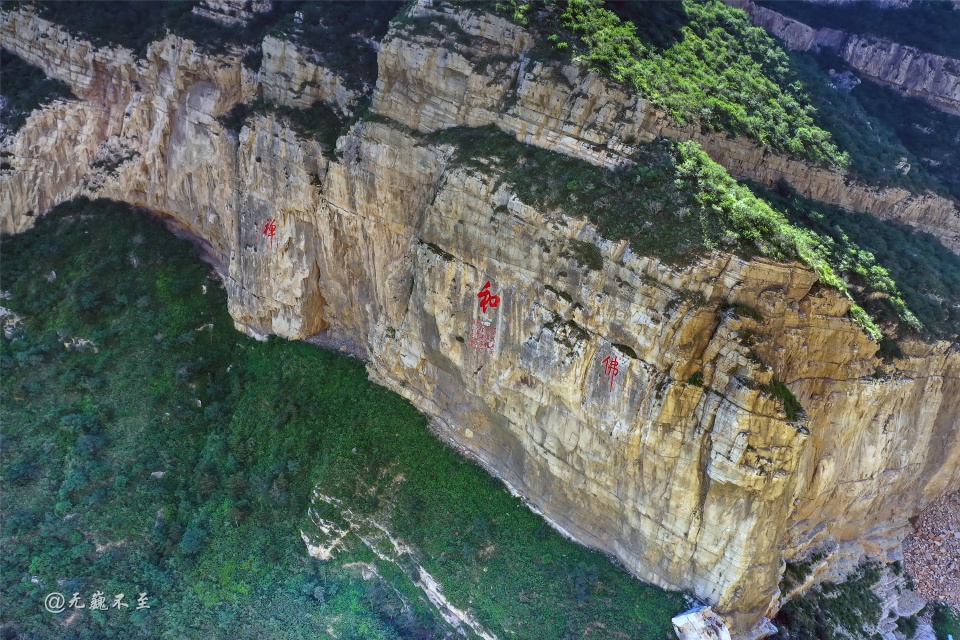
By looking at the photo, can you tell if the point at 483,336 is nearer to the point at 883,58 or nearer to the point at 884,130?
the point at 884,130

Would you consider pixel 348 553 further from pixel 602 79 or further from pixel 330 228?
pixel 602 79

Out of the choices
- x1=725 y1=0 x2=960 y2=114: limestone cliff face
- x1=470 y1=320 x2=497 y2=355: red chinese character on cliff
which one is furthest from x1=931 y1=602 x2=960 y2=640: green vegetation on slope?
x1=725 y1=0 x2=960 y2=114: limestone cliff face

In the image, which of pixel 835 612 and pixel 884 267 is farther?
pixel 835 612

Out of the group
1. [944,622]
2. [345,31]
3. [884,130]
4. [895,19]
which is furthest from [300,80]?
[944,622]

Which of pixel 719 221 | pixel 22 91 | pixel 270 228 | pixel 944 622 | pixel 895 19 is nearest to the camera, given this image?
pixel 719 221

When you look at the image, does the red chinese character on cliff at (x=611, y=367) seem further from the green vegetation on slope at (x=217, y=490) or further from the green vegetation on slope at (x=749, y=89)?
the green vegetation on slope at (x=749, y=89)

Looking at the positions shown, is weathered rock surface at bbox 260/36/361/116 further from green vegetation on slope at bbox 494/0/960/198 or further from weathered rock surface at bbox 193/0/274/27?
green vegetation on slope at bbox 494/0/960/198

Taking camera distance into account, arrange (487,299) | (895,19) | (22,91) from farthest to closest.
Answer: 1. (22,91)
2. (895,19)
3. (487,299)

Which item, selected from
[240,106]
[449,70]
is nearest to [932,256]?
[449,70]
